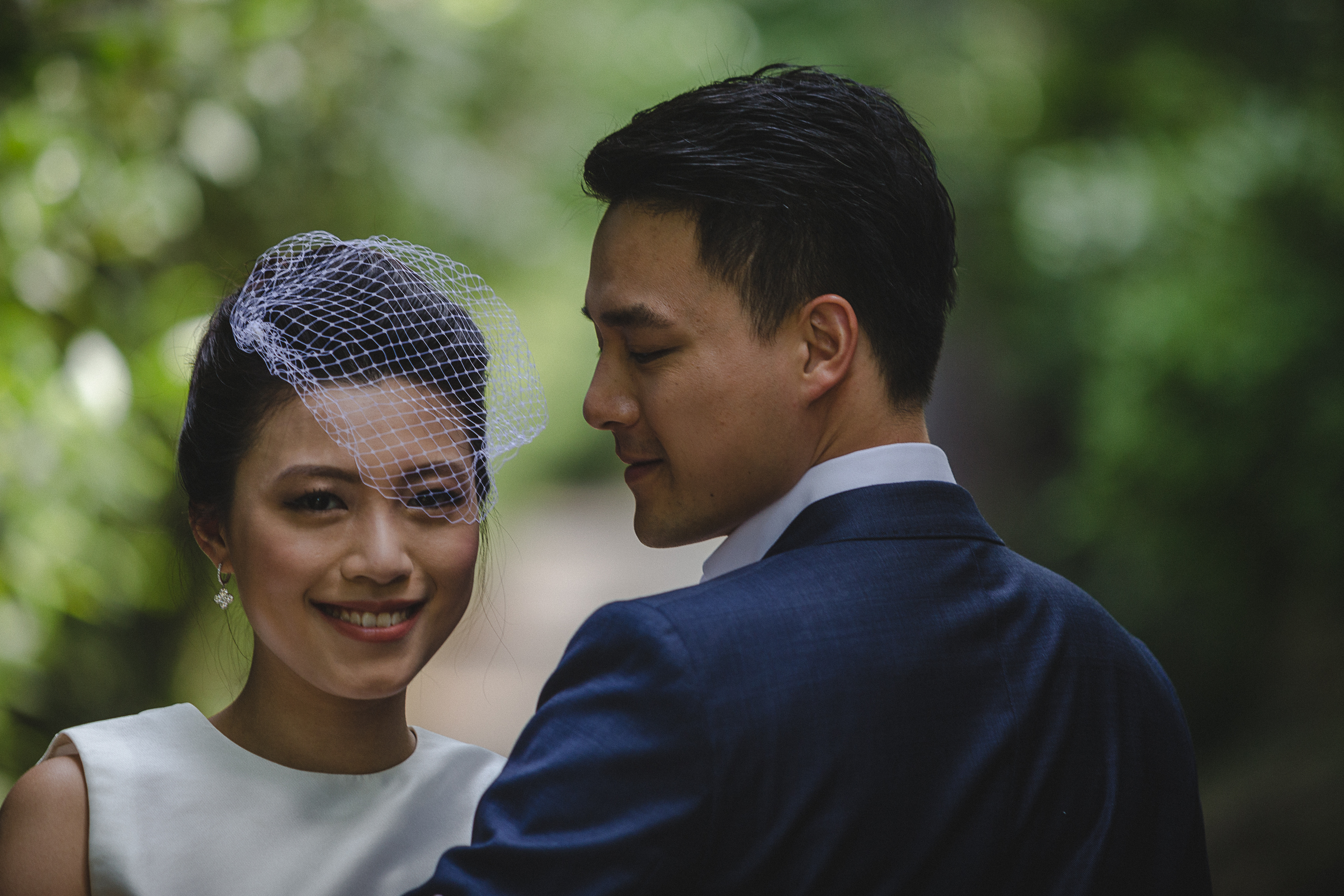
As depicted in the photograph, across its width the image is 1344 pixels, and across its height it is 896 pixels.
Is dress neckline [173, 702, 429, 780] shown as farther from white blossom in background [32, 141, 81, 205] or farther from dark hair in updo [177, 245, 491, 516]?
white blossom in background [32, 141, 81, 205]

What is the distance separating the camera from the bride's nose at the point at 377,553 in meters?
1.95

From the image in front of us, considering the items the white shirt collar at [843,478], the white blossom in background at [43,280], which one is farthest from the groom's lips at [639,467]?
the white blossom in background at [43,280]

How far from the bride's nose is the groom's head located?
401mm

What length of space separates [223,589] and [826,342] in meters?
1.34

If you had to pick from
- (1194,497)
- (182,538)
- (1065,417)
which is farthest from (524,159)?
(182,538)

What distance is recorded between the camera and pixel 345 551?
1.98 meters

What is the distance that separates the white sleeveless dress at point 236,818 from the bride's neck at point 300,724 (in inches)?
1.1

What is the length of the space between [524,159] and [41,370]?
507cm

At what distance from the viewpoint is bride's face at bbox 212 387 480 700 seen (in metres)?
1.97

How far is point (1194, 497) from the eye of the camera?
6309 mm

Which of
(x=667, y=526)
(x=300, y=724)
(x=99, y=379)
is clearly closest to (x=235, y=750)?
(x=300, y=724)

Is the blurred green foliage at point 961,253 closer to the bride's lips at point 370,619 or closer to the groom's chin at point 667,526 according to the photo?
the bride's lips at point 370,619

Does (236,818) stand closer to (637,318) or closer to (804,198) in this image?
(637,318)

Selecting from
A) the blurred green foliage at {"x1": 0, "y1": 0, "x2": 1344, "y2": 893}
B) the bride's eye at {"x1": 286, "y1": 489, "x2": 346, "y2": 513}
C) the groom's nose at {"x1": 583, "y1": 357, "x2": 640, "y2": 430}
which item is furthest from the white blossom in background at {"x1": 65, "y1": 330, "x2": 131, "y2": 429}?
the groom's nose at {"x1": 583, "y1": 357, "x2": 640, "y2": 430}
